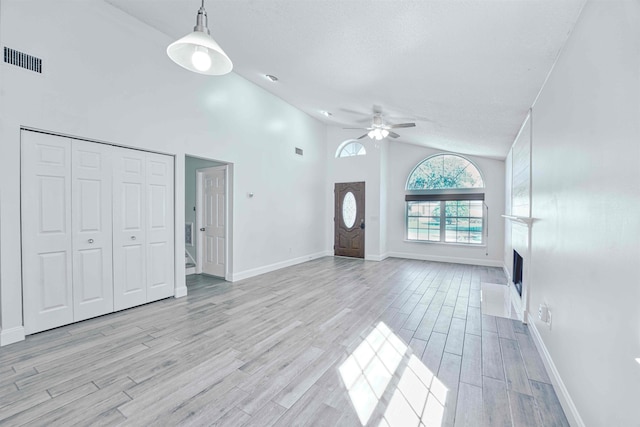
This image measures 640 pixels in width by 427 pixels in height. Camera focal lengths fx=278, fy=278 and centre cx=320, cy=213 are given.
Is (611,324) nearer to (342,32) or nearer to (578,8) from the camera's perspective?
(578,8)

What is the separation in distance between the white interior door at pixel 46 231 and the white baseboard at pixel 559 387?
187 inches

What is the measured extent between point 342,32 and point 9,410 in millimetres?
4052

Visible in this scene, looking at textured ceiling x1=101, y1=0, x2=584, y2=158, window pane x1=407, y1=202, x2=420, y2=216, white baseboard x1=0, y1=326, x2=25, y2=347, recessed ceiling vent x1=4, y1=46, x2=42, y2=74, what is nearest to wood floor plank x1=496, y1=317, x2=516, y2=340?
textured ceiling x1=101, y1=0, x2=584, y2=158

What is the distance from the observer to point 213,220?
5555mm

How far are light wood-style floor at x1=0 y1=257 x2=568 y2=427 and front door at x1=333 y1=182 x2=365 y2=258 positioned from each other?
3795 millimetres

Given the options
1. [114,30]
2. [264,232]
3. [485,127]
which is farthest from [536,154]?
[114,30]

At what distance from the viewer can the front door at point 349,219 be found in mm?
7852

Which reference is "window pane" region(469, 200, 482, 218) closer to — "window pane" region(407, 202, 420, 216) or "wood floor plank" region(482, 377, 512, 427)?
"window pane" region(407, 202, 420, 216)

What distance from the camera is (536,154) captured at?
3.06 metres

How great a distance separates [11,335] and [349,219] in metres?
6.68

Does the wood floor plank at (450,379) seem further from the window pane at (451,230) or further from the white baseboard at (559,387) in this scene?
the window pane at (451,230)

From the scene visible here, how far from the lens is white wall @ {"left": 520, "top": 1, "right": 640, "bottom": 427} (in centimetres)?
122

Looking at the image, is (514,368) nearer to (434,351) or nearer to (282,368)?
(434,351)

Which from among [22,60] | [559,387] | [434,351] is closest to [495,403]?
[559,387]
